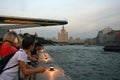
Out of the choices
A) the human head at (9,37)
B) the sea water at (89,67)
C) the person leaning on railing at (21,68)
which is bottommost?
the sea water at (89,67)

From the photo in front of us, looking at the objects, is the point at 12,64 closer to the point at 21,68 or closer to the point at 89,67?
the point at 21,68

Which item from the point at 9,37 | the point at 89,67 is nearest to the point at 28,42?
the point at 9,37

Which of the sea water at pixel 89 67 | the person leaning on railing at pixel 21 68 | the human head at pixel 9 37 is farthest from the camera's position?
the sea water at pixel 89 67

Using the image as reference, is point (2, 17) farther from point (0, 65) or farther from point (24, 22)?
point (0, 65)

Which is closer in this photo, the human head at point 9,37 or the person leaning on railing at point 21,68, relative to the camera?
the person leaning on railing at point 21,68

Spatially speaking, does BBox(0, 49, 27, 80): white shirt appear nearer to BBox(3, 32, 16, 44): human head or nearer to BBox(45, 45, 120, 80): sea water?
BBox(3, 32, 16, 44): human head

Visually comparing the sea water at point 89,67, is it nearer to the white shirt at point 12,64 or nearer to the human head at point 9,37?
the human head at point 9,37

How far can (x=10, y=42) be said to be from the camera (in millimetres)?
3857

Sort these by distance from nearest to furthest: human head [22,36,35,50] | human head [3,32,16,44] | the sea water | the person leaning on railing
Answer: the person leaning on railing
human head [22,36,35,50]
human head [3,32,16,44]
the sea water

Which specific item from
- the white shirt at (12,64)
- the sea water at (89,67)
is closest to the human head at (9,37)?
the white shirt at (12,64)

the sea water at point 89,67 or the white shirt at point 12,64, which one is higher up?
the white shirt at point 12,64

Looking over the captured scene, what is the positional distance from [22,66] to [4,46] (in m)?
1.07

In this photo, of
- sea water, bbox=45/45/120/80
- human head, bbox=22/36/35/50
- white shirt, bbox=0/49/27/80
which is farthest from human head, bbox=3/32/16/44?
sea water, bbox=45/45/120/80

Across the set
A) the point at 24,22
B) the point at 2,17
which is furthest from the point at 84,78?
the point at 2,17
